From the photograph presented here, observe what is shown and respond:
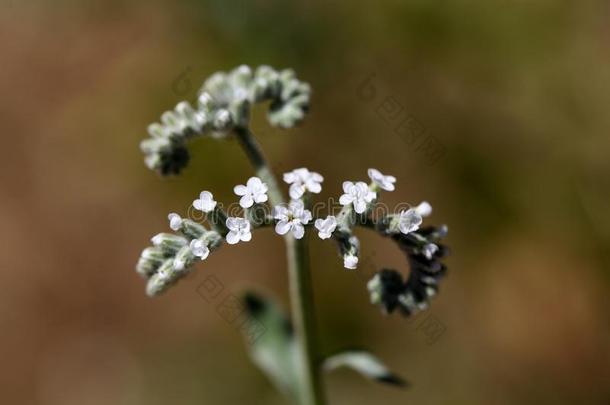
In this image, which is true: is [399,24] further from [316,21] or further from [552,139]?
[552,139]

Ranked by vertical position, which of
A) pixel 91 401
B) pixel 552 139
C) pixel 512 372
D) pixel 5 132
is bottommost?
pixel 512 372

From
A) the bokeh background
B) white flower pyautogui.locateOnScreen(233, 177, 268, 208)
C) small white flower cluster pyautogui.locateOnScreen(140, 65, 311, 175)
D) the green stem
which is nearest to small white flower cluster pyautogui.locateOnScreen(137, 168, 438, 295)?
white flower pyautogui.locateOnScreen(233, 177, 268, 208)

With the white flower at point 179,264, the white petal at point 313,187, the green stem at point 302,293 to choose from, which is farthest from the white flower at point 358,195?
the white flower at point 179,264

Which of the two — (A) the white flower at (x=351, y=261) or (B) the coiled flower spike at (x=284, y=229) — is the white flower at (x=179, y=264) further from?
(A) the white flower at (x=351, y=261)

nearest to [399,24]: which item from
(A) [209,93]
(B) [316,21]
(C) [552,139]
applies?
(B) [316,21]

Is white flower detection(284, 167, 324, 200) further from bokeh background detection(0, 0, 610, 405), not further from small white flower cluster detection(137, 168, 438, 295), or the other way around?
bokeh background detection(0, 0, 610, 405)

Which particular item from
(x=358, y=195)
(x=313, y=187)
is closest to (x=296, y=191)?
(x=313, y=187)
